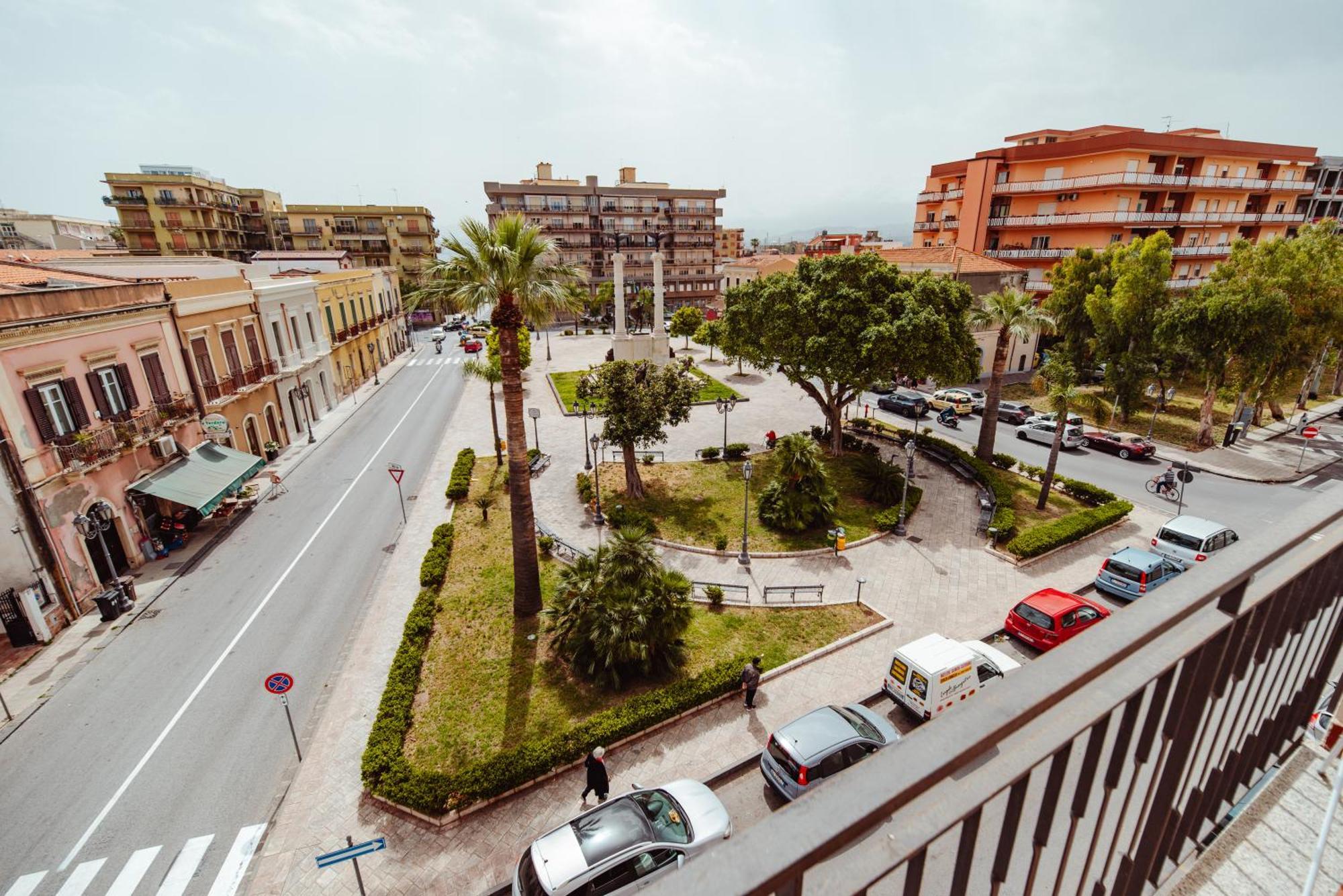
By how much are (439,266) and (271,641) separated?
10.8 meters

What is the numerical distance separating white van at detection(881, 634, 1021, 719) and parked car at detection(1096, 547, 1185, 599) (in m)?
6.11

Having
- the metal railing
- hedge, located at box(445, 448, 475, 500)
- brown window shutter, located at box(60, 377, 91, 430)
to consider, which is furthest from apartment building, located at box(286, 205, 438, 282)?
the metal railing

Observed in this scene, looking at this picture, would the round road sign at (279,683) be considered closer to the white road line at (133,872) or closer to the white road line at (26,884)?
the white road line at (133,872)

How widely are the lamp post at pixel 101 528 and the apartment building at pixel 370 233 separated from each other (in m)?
60.6

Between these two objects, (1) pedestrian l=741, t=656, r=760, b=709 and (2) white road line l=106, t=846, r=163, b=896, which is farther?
(1) pedestrian l=741, t=656, r=760, b=709

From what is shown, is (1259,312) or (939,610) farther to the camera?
(1259,312)

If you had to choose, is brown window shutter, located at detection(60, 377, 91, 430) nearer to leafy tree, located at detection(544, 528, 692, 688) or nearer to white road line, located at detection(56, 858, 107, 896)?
white road line, located at detection(56, 858, 107, 896)

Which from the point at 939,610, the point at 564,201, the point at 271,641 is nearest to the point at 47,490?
the point at 271,641

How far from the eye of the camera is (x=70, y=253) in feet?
103

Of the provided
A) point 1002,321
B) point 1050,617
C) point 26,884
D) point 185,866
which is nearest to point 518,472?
point 185,866

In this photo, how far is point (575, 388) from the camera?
40.3m

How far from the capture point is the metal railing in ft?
3.97

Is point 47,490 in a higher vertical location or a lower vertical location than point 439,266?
lower

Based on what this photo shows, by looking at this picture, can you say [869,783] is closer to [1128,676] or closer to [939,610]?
[1128,676]
